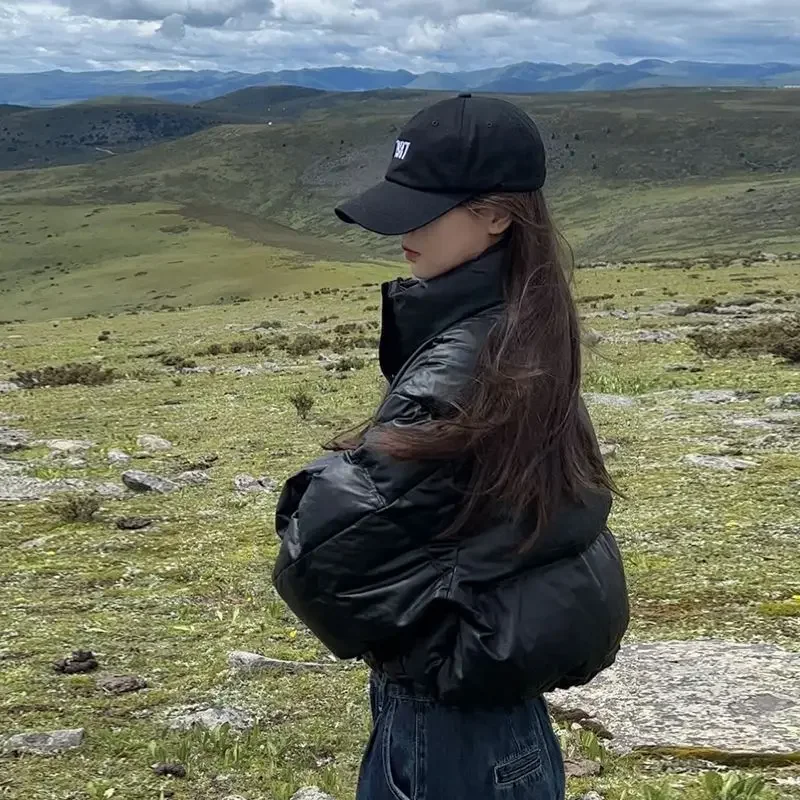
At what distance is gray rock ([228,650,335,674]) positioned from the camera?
28.7 ft

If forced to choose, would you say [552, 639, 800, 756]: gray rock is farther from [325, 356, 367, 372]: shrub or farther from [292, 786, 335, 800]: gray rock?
[325, 356, 367, 372]: shrub

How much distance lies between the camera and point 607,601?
3.88 meters

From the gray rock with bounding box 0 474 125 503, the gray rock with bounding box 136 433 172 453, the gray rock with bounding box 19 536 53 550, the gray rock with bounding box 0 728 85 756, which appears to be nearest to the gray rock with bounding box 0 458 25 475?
the gray rock with bounding box 0 474 125 503

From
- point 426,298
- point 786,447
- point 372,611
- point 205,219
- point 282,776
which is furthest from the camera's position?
point 205,219

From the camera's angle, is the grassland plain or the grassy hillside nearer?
the grassland plain

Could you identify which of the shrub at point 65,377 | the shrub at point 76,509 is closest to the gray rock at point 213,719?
the shrub at point 76,509

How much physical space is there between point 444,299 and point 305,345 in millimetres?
29937

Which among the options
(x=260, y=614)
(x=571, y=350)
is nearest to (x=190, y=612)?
(x=260, y=614)

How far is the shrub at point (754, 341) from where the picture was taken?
24875mm

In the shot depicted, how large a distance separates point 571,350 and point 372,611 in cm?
124

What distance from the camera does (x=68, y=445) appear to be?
61.5 feet

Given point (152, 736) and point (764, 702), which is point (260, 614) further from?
point (764, 702)

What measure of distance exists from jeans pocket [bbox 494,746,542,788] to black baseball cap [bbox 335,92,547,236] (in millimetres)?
2009

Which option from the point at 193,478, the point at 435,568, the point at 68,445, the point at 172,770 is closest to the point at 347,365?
the point at 68,445
